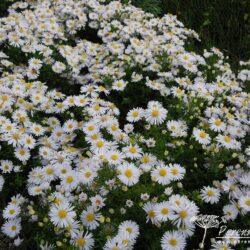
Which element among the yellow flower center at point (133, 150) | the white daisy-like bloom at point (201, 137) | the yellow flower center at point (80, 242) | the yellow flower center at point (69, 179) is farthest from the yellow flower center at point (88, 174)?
the white daisy-like bloom at point (201, 137)

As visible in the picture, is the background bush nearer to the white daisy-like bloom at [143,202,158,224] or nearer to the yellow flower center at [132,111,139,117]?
the yellow flower center at [132,111,139,117]

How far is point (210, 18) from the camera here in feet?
18.9

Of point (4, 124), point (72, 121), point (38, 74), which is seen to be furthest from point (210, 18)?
point (4, 124)

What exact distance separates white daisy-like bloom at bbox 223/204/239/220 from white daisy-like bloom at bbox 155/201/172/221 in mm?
430

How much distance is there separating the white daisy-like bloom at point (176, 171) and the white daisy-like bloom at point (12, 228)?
3.78 ft

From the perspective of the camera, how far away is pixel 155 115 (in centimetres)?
325

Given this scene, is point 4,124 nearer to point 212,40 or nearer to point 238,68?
point 238,68


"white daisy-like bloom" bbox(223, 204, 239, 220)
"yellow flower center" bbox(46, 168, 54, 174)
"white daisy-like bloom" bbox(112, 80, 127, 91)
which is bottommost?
"yellow flower center" bbox(46, 168, 54, 174)

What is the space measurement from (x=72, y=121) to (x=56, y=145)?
29cm

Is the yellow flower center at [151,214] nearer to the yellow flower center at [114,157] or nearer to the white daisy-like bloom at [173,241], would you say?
the white daisy-like bloom at [173,241]

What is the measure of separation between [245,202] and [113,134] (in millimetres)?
1162

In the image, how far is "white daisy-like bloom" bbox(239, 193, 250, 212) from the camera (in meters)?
2.53

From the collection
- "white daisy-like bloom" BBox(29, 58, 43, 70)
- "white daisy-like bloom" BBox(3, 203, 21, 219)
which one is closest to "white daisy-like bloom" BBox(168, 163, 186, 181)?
"white daisy-like bloom" BBox(3, 203, 21, 219)

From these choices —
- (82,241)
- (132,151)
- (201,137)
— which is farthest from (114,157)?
(201,137)
